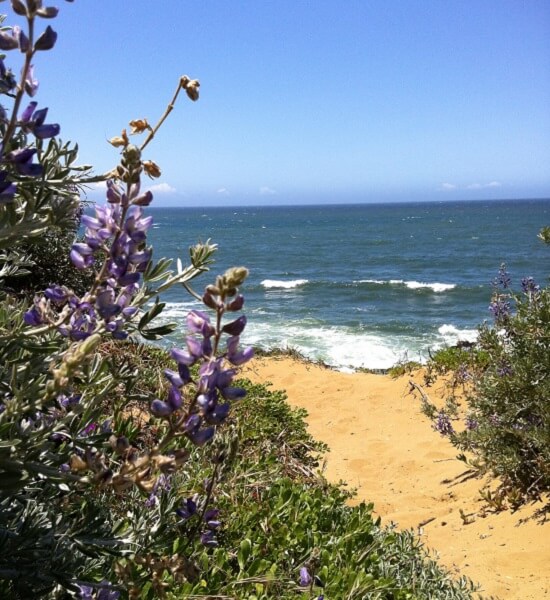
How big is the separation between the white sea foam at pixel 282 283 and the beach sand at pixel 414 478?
22.0 metres

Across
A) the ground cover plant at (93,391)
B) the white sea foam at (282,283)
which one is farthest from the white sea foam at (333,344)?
the ground cover plant at (93,391)

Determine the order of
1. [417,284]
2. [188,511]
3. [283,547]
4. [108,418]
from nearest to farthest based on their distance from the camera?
[188,511] → [108,418] → [283,547] → [417,284]

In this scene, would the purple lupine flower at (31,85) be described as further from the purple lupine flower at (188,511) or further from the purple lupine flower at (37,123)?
the purple lupine flower at (188,511)

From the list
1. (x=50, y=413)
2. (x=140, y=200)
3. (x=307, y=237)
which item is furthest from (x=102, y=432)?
(x=307, y=237)

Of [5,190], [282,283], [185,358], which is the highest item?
[5,190]

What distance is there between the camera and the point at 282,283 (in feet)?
110

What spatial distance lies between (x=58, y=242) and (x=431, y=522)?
5719mm

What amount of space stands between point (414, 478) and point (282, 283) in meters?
27.7

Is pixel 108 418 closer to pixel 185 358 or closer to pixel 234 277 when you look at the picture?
pixel 185 358

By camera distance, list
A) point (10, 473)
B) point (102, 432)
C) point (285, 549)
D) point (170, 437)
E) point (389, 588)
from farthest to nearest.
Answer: point (285, 549)
point (389, 588)
point (102, 432)
point (10, 473)
point (170, 437)

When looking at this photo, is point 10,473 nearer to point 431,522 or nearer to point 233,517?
point 233,517

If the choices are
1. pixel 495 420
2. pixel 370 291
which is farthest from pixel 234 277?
pixel 370 291

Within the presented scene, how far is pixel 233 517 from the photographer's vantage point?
320cm

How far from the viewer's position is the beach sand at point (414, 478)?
13.1ft
